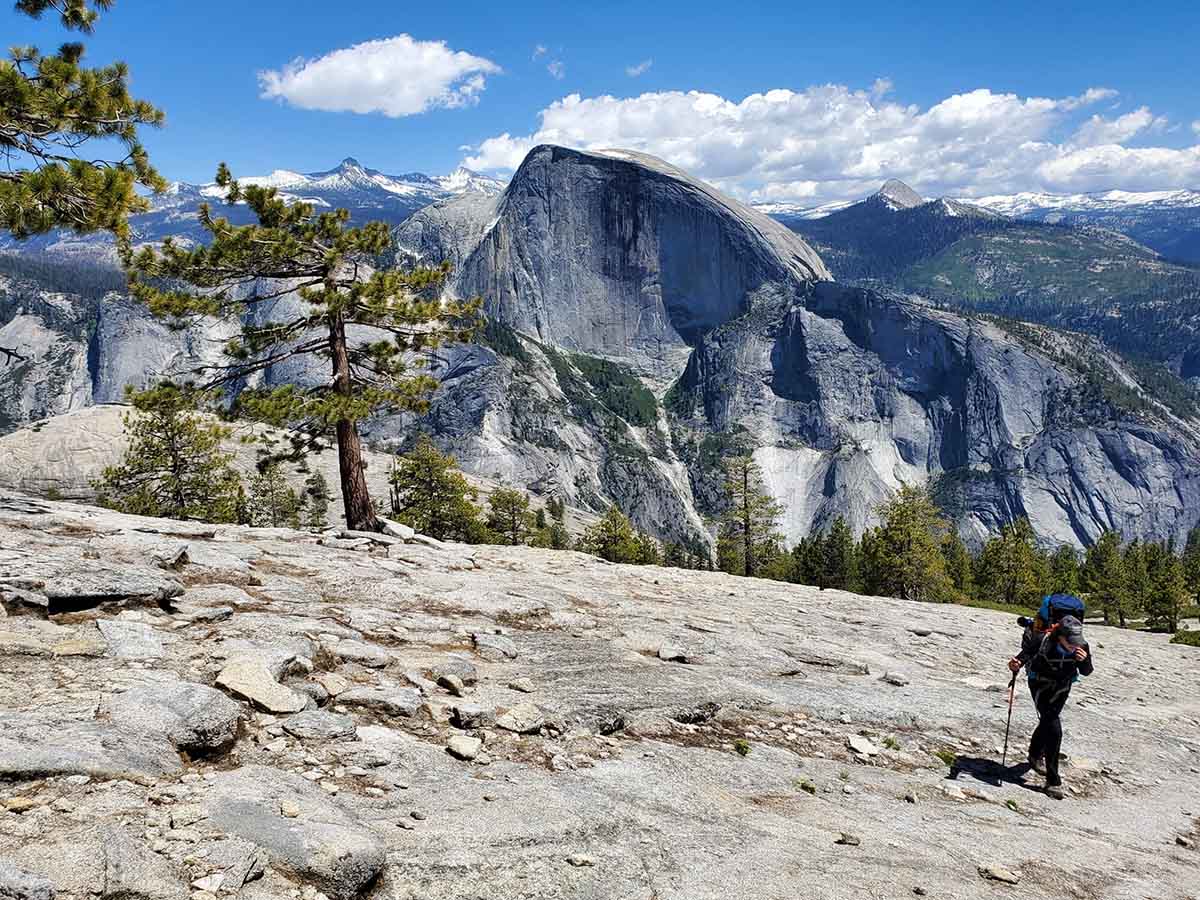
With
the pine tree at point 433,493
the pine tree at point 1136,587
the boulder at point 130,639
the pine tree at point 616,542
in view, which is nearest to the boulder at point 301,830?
the boulder at point 130,639

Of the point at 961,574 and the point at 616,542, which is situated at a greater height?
the point at 616,542

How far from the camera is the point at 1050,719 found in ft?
36.2

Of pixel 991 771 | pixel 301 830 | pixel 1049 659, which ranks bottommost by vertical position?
pixel 991 771

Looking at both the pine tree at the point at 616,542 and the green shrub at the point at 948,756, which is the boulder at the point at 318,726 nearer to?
the green shrub at the point at 948,756

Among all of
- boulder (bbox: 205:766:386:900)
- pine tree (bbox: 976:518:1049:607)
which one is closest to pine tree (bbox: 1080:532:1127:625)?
pine tree (bbox: 976:518:1049:607)

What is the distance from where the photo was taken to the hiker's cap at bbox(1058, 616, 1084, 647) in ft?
35.9

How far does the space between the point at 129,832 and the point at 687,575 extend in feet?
68.5

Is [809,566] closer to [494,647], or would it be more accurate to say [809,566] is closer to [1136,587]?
[1136,587]

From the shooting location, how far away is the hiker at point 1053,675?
35.9 feet

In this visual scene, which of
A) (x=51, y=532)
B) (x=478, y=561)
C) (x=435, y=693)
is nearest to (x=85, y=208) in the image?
(x=51, y=532)

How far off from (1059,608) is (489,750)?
927 cm

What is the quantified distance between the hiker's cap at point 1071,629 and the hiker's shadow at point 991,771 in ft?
7.52

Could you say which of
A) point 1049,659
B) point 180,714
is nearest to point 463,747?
point 180,714

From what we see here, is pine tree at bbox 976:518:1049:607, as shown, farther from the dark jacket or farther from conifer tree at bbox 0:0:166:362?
conifer tree at bbox 0:0:166:362
